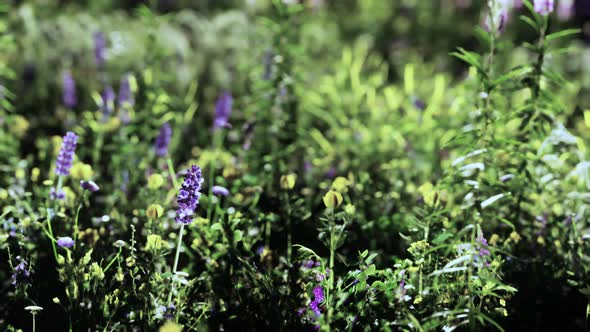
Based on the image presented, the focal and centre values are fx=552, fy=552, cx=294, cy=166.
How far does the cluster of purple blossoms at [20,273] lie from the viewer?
5.74ft

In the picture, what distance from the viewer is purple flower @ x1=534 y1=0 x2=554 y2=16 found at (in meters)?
2.17

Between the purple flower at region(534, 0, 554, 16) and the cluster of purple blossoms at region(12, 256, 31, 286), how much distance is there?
2.08m

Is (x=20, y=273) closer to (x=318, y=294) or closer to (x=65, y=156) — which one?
(x=65, y=156)

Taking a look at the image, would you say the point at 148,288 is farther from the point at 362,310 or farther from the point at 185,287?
the point at 362,310

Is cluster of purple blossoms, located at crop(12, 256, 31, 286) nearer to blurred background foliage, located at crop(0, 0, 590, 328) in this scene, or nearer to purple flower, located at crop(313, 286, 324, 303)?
blurred background foliage, located at crop(0, 0, 590, 328)

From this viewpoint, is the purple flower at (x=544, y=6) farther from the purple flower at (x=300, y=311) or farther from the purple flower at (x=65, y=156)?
the purple flower at (x=65, y=156)

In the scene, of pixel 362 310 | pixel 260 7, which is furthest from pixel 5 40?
pixel 260 7

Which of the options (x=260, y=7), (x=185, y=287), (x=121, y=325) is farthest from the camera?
(x=260, y=7)

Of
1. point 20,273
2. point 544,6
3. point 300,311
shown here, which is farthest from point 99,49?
point 544,6

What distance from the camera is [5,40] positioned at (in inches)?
116

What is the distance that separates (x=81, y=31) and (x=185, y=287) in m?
3.37

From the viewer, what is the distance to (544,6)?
2189 mm

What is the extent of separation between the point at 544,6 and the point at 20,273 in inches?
85.0

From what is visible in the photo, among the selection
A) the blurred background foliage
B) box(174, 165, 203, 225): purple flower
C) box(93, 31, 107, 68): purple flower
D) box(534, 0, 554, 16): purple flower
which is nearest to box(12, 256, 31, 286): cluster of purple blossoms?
the blurred background foliage
